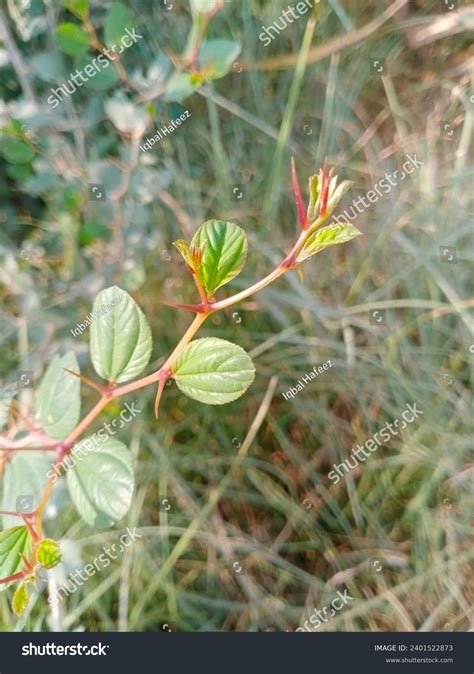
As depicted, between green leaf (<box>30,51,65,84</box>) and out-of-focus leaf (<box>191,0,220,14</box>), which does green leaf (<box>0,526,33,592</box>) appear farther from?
green leaf (<box>30,51,65,84</box>)

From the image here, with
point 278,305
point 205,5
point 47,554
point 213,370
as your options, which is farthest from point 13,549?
point 278,305

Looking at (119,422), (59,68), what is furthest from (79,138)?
(119,422)

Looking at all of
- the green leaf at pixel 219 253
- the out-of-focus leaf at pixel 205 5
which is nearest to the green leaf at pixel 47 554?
the green leaf at pixel 219 253

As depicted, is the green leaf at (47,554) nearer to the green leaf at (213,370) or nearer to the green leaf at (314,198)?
the green leaf at (213,370)

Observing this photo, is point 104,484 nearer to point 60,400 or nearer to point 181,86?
point 60,400

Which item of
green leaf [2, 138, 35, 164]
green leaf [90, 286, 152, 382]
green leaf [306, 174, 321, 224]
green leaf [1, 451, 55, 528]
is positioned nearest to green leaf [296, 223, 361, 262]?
green leaf [306, 174, 321, 224]
